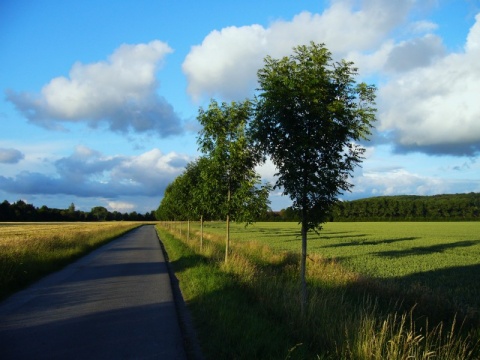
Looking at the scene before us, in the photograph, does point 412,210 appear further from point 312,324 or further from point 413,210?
point 312,324

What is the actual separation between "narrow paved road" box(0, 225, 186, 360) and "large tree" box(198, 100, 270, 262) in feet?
12.5

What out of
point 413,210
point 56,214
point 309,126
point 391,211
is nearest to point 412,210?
point 413,210

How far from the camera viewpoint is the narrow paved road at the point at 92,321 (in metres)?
5.65

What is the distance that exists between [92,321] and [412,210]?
130 meters

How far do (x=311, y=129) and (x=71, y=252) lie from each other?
16.0m

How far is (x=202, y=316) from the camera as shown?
7492 millimetres

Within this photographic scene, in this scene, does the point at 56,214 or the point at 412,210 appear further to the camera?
the point at 56,214

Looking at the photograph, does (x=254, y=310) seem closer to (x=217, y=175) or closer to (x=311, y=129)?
(x=311, y=129)

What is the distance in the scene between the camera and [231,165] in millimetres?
14203

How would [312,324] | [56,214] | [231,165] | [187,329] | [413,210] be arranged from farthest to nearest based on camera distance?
[56,214]
[413,210]
[231,165]
[187,329]
[312,324]

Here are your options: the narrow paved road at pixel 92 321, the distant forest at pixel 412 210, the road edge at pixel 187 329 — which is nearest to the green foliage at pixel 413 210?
the distant forest at pixel 412 210

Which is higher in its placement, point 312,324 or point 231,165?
point 231,165

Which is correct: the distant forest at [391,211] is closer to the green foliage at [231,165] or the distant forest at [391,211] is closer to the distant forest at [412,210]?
the distant forest at [412,210]

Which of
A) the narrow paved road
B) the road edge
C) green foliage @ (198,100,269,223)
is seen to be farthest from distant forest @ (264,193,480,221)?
the road edge
